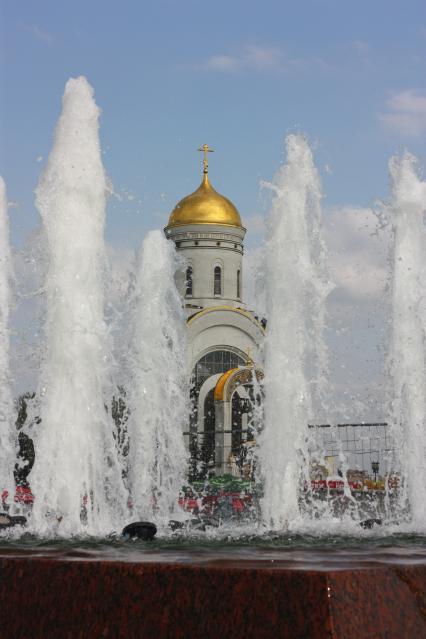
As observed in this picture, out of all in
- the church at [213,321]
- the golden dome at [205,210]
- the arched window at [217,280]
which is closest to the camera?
the church at [213,321]

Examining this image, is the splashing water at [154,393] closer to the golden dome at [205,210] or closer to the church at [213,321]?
the church at [213,321]

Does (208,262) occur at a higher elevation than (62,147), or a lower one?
higher

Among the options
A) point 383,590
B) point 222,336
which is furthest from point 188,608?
point 222,336

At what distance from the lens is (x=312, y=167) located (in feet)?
42.8

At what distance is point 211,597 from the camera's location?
3992 millimetres

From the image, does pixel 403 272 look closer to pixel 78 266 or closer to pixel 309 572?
pixel 78 266

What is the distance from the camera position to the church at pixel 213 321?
102ft

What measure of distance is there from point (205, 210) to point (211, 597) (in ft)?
105

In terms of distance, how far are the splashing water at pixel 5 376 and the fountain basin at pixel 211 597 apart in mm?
9737

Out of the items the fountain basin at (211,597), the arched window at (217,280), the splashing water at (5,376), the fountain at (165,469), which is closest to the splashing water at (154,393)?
the fountain at (165,469)

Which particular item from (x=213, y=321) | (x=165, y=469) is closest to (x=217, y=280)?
(x=213, y=321)

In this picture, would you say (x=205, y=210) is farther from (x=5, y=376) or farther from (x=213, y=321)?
(x=5, y=376)

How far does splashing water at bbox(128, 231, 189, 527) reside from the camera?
16969mm

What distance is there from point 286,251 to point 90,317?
3.22 metres
